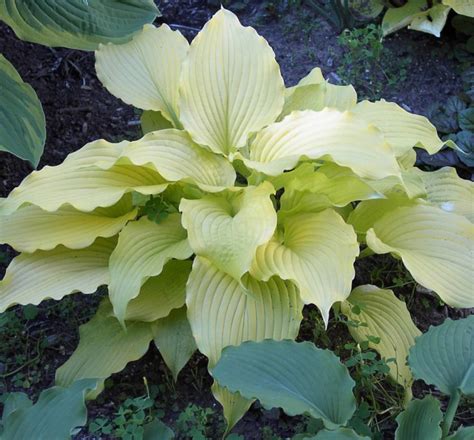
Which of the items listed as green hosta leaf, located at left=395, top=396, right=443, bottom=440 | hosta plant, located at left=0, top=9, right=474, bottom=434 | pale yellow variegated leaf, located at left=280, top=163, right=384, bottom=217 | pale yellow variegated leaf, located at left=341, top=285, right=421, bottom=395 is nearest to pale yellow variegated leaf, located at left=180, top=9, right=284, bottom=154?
hosta plant, located at left=0, top=9, right=474, bottom=434

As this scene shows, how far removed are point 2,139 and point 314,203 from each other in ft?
3.19

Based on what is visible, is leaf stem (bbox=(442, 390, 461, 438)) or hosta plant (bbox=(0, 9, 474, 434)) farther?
hosta plant (bbox=(0, 9, 474, 434))

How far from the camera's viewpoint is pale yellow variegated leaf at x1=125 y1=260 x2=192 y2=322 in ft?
6.25

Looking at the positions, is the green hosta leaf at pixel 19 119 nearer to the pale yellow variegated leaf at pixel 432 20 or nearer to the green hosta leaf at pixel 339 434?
the green hosta leaf at pixel 339 434

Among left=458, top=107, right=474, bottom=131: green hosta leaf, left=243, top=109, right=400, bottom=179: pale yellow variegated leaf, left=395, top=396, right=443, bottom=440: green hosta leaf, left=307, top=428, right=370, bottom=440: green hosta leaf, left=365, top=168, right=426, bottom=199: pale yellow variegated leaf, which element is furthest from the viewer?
left=458, top=107, right=474, bottom=131: green hosta leaf

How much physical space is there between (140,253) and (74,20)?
962 mm

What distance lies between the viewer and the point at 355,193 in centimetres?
191

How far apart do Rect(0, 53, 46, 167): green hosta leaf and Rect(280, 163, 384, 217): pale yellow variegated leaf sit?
0.82m

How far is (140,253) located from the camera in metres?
1.86

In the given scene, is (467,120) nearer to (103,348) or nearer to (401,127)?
(401,127)

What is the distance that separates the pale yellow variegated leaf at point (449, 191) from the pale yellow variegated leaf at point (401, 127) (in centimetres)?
10

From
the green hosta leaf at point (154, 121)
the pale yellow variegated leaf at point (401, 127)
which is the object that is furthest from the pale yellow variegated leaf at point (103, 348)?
the pale yellow variegated leaf at point (401, 127)

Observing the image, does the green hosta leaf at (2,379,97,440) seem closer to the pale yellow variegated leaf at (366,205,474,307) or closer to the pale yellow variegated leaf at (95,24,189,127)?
the pale yellow variegated leaf at (366,205,474,307)

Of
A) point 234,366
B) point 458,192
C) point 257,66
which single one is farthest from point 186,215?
point 458,192
